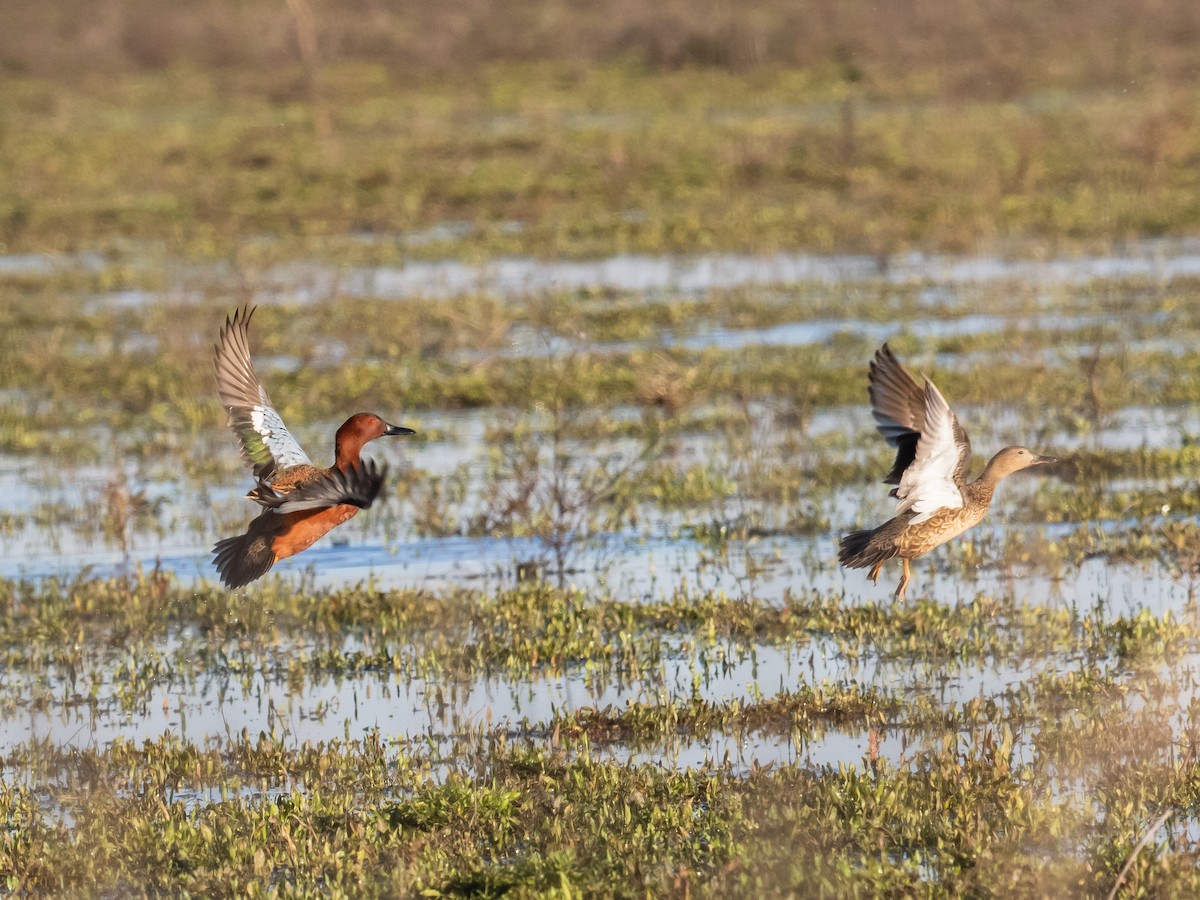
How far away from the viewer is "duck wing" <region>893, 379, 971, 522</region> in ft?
25.5

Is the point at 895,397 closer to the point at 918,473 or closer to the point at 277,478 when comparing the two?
the point at 918,473

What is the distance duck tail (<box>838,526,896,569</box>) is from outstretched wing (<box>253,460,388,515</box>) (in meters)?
2.19

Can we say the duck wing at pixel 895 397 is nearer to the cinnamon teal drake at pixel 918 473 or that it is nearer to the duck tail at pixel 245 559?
the cinnamon teal drake at pixel 918 473

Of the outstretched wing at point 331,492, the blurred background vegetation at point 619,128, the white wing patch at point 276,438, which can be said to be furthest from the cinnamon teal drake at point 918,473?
the blurred background vegetation at point 619,128

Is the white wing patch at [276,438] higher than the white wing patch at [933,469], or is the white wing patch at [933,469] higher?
the white wing patch at [276,438]

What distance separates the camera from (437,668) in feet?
28.2

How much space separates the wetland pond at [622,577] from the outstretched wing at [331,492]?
92 centimetres

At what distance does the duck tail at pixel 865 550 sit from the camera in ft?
27.2

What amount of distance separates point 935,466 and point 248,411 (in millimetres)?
3080

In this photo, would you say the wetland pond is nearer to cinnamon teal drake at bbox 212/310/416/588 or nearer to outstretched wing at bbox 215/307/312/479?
cinnamon teal drake at bbox 212/310/416/588

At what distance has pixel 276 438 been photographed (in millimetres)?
8562

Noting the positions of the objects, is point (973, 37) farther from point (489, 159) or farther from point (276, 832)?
point (276, 832)

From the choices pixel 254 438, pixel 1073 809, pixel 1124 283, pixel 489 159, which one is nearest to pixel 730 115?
pixel 489 159

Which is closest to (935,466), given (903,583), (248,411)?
(903,583)
